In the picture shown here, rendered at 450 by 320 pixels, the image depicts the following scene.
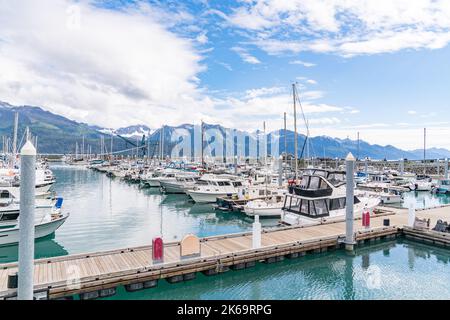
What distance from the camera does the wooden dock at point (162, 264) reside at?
36.4 ft

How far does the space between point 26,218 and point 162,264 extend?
18.2 feet

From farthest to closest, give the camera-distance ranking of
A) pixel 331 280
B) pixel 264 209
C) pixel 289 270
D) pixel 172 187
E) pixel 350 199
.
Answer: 1. pixel 172 187
2. pixel 264 209
3. pixel 350 199
4. pixel 289 270
5. pixel 331 280

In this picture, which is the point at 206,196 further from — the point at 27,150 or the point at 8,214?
the point at 27,150

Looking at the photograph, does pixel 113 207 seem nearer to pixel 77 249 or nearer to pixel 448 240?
pixel 77 249

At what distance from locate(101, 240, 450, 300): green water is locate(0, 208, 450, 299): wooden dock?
424 mm

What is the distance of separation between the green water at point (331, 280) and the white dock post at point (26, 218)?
3.65 meters

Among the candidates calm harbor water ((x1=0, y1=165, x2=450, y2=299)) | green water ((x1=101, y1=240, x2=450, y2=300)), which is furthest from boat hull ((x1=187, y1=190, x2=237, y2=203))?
green water ((x1=101, y1=240, x2=450, y2=300))

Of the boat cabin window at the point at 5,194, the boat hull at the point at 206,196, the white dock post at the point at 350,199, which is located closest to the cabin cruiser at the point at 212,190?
the boat hull at the point at 206,196

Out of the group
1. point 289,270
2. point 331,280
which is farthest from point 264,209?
point 331,280

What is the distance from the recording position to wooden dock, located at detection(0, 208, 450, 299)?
1109 centimetres

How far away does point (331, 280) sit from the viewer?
1407 cm

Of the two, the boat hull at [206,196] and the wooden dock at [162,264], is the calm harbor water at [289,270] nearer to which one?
the wooden dock at [162,264]

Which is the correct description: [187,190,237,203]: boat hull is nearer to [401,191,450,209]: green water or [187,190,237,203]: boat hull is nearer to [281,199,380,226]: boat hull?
[281,199,380,226]: boat hull
